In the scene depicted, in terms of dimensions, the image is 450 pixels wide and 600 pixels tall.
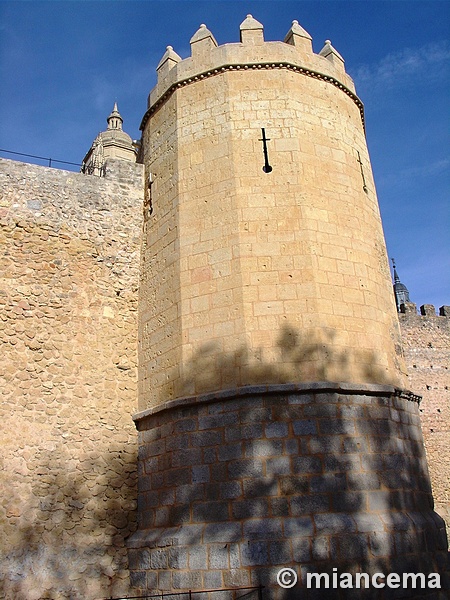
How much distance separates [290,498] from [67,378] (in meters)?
3.49

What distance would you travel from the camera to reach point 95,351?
8.26 metres

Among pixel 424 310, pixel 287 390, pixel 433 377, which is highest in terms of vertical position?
pixel 424 310

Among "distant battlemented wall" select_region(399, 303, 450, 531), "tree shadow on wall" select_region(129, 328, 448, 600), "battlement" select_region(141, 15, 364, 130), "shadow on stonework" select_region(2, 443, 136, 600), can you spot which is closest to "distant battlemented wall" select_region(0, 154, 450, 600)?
"shadow on stonework" select_region(2, 443, 136, 600)

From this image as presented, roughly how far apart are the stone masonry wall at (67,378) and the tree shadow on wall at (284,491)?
0.65 metres

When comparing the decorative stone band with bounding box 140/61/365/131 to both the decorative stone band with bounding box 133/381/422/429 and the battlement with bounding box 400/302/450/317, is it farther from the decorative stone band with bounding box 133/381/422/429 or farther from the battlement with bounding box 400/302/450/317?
the battlement with bounding box 400/302/450/317

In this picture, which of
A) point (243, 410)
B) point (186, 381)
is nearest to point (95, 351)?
point (186, 381)

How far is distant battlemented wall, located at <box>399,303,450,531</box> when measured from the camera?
16766 millimetres

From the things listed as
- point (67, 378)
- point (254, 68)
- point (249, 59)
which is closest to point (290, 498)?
point (67, 378)

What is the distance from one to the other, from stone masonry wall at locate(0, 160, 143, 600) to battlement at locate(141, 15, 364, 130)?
1807mm

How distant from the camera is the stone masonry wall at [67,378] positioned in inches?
277

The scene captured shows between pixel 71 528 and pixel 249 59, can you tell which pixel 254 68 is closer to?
pixel 249 59

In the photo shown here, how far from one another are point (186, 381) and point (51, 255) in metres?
2.94

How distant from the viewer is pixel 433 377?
17984 millimetres

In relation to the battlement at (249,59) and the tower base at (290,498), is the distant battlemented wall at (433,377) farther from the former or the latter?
the battlement at (249,59)
